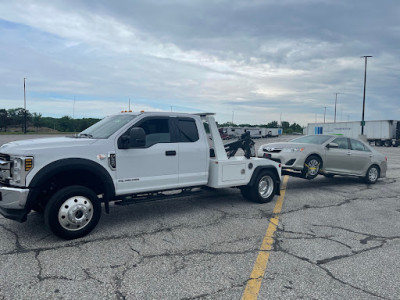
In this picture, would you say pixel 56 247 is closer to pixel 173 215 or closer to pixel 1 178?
pixel 1 178

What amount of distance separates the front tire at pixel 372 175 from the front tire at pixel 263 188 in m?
5.04

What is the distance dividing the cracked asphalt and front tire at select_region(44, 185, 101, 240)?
0.56 feet

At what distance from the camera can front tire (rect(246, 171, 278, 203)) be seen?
23.6 feet

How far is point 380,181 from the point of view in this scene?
11695 millimetres

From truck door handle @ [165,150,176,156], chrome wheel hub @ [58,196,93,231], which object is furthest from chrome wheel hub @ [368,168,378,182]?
chrome wheel hub @ [58,196,93,231]

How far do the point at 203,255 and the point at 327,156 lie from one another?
6.63 meters

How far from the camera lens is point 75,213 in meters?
4.70

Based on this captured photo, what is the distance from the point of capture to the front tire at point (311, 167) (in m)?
9.14

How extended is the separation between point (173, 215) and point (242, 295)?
3.09 metres

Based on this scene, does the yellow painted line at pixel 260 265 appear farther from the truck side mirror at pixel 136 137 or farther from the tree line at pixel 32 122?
the tree line at pixel 32 122

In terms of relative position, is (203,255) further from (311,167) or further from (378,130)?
(378,130)

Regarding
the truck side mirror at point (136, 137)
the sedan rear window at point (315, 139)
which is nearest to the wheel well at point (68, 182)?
the truck side mirror at point (136, 137)

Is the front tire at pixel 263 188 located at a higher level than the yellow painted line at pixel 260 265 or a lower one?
higher

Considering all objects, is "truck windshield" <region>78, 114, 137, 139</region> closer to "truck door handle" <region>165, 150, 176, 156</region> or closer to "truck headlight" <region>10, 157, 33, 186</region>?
"truck door handle" <region>165, 150, 176, 156</region>
